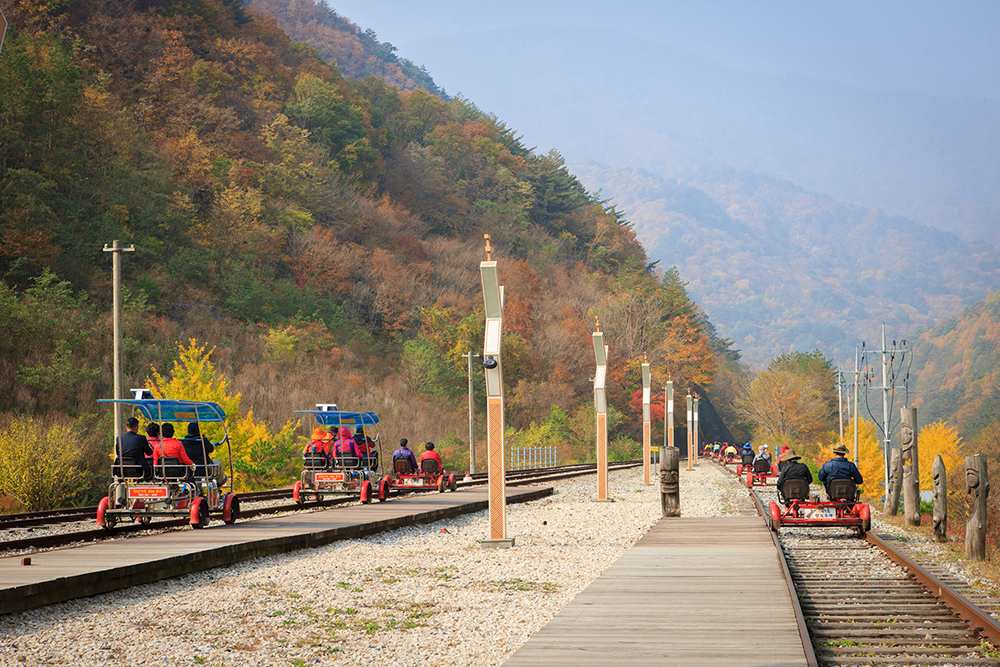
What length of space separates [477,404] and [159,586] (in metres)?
58.8

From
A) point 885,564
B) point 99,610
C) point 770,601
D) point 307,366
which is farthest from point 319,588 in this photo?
point 307,366

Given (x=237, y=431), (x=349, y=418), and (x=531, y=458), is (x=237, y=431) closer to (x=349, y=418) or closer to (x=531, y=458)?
(x=349, y=418)

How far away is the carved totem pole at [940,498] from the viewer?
52.1ft

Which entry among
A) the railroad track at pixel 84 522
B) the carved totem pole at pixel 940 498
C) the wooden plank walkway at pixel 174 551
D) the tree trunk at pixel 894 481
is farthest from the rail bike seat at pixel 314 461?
the carved totem pole at pixel 940 498

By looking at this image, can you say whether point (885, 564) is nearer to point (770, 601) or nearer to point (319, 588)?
point (770, 601)

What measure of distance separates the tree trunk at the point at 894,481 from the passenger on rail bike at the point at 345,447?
506 inches

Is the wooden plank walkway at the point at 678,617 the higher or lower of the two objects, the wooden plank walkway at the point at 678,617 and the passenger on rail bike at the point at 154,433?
the lower

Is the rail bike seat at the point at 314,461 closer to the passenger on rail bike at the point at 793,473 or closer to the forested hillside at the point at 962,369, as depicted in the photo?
the passenger on rail bike at the point at 793,473

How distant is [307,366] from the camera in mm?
55312

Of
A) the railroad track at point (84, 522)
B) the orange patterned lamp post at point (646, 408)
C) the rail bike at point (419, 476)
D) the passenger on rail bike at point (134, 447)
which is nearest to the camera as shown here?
the railroad track at point (84, 522)

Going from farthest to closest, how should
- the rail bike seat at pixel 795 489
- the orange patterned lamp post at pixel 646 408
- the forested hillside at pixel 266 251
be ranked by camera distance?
the forested hillside at pixel 266 251
the orange patterned lamp post at pixel 646 408
the rail bike seat at pixel 795 489

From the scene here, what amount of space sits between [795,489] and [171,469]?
36.7 feet

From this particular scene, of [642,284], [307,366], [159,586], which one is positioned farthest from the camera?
[642,284]

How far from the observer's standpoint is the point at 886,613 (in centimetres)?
988
